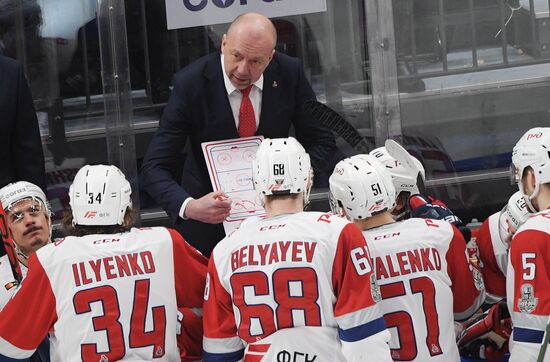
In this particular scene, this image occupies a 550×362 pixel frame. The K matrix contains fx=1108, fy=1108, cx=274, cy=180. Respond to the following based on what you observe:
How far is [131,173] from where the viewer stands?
19.2 ft

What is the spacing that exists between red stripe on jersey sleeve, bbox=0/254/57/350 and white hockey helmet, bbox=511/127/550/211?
1.66m

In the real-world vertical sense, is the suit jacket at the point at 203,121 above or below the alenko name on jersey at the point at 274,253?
above

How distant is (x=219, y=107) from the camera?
183 inches

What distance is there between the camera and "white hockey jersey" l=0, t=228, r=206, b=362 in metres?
3.63

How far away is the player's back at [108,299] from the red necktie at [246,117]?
3.61 ft

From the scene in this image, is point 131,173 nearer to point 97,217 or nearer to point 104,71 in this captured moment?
point 104,71

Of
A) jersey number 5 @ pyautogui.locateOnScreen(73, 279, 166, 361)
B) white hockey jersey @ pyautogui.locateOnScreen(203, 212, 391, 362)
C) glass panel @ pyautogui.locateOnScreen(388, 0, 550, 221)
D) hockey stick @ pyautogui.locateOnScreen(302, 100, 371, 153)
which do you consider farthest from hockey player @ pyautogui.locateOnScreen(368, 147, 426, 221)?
glass panel @ pyautogui.locateOnScreen(388, 0, 550, 221)

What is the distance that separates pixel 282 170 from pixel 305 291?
0.42 metres

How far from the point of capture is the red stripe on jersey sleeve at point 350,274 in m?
3.48

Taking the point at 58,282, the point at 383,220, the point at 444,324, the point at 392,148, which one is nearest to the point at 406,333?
the point at 444,324

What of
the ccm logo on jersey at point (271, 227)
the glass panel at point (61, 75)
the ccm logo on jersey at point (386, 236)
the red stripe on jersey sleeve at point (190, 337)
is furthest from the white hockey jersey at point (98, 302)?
the glass panel at point (61, 75)

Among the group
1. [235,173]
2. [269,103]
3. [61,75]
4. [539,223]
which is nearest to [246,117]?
[269,103]

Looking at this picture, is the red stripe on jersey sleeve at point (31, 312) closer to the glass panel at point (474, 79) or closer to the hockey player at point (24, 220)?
the hockey player at point (24, 220)

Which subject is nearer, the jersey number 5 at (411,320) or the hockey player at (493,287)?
the jersey number 5 at (411,320)
